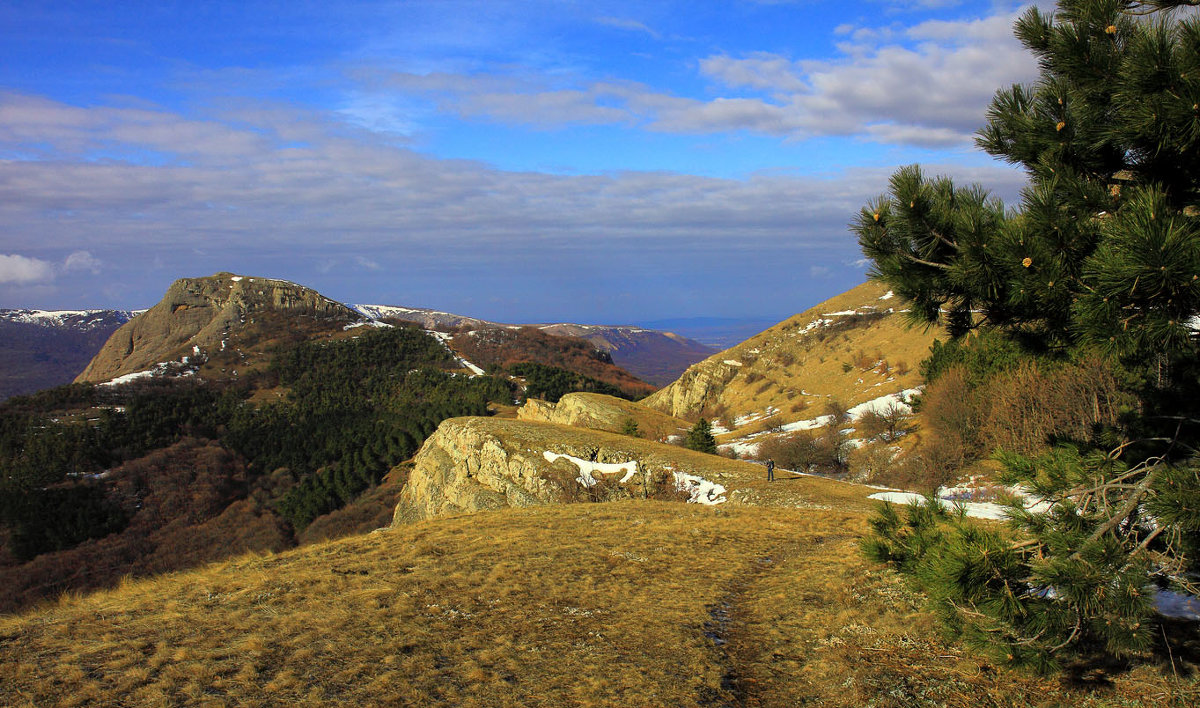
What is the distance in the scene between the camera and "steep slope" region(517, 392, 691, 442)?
129 ft

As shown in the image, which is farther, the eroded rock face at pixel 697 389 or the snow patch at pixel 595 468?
the eroded rock face at pixel 697 389

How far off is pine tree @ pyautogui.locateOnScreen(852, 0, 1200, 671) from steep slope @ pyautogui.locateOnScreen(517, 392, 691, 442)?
3209cm

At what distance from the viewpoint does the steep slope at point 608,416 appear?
129 ft

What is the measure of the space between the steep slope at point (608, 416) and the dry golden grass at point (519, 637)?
26072 mm

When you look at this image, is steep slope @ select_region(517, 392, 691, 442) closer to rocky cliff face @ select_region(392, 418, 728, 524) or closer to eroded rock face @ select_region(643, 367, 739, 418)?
rocky cliff face @ select_region(392, 418, 728, 524)

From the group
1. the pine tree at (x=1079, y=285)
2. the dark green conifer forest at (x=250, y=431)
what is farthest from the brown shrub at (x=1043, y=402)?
the dark green conifer forest at (x=250, y=431)

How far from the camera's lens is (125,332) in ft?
375

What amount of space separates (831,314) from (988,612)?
6795cm

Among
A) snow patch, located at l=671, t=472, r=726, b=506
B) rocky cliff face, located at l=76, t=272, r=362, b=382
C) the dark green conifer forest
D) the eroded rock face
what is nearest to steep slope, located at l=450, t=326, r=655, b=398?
the dark green conifer forest

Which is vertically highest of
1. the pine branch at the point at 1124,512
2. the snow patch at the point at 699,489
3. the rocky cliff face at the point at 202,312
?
the rocky cliff face at the point at 202,312

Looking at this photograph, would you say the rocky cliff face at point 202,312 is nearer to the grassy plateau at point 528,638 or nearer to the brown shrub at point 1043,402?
the grassy plateau at point 528,638

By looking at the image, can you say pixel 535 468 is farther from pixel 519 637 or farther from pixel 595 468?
pixel 519 637

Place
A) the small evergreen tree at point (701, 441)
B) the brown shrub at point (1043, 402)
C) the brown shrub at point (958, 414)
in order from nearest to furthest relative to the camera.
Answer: the brown shrub at point (1043, 402)
the brown shrub at point (958, 414)
the small evergreen tree at point (701, 441)

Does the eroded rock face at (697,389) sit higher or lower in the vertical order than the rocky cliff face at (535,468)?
lower
